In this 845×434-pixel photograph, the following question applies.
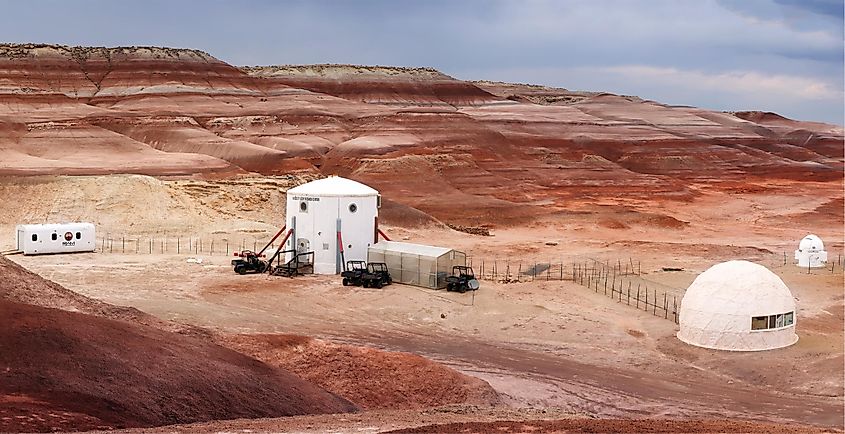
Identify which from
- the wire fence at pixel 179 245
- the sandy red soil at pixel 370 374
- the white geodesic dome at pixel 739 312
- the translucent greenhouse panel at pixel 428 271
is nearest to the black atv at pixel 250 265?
the wire fence at pixel 179 245

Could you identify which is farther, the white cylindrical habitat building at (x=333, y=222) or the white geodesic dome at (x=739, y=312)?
the white cylindrical habitat building at (x=333, y=222)

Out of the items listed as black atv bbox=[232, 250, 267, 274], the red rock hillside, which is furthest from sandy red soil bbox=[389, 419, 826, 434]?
black atv bbox=[232, 250, 267, 274]

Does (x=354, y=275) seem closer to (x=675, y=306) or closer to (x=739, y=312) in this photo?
(x=675, y=306)

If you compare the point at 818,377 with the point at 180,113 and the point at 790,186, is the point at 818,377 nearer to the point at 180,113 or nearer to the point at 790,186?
the point at 790,186

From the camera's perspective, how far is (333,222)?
142 feet

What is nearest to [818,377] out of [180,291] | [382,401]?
[382,401]

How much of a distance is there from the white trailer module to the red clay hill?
19.4 m

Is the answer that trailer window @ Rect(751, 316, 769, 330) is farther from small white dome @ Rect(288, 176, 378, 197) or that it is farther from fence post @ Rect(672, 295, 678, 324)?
small white dome @ Rect(288, 176, 378, 197)

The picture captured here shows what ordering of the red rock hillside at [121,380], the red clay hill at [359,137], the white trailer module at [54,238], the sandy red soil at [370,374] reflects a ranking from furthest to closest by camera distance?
the red clay hill at [359,137] → the white trailer module at [54,238] → the sandy red soil at [370,374] → the red rock hillside at [121,380]

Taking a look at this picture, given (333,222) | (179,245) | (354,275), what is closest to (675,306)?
(354,275)

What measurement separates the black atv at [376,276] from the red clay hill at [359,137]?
98.0 ft

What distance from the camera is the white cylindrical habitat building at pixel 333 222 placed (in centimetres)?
4303

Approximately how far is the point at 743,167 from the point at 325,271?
97128 mm

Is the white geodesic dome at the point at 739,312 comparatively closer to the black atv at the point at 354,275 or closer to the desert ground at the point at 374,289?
the desert ground at the point at 374,289
